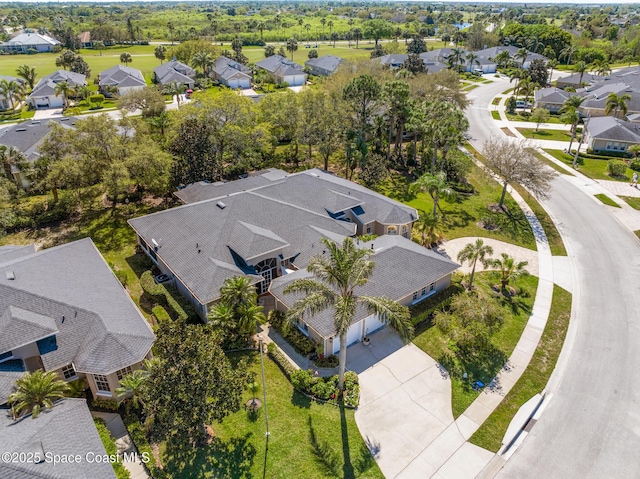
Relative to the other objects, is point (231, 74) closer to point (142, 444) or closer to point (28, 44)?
A: point (142, 444)

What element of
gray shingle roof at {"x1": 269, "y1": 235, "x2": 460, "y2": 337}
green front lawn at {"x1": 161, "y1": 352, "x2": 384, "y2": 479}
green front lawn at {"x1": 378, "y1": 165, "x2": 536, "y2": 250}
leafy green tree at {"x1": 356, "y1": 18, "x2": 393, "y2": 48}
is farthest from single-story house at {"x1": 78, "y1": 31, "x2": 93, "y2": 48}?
green front lawn at {"x1": 161, "y1": 352, "x2": 384, "y2": 479}

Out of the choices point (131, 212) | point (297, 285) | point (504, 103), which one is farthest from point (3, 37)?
point (297, 285)

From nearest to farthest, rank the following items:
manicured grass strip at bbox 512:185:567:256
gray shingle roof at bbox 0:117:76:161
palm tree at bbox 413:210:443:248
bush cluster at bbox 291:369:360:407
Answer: bush cluster at bbox 291:369:360:407 < palm tree at bbox 413:210:443:248 < manicured grass strip at bbox 512:185:567:256 < gray shingle roof at bbox 0:117:76:161

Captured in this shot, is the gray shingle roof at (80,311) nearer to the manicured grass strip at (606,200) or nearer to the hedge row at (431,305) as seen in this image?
the hedge row at (431,305)

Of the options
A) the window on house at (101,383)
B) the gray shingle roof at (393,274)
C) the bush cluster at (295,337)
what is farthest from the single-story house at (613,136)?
the window on house at (101,383)

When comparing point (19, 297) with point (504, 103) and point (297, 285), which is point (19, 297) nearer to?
point (297, 285)

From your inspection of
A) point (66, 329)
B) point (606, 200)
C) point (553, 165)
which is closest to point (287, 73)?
point (553, 165)

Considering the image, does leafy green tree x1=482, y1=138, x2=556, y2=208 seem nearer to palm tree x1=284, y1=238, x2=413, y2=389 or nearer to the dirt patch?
the dirt patch
